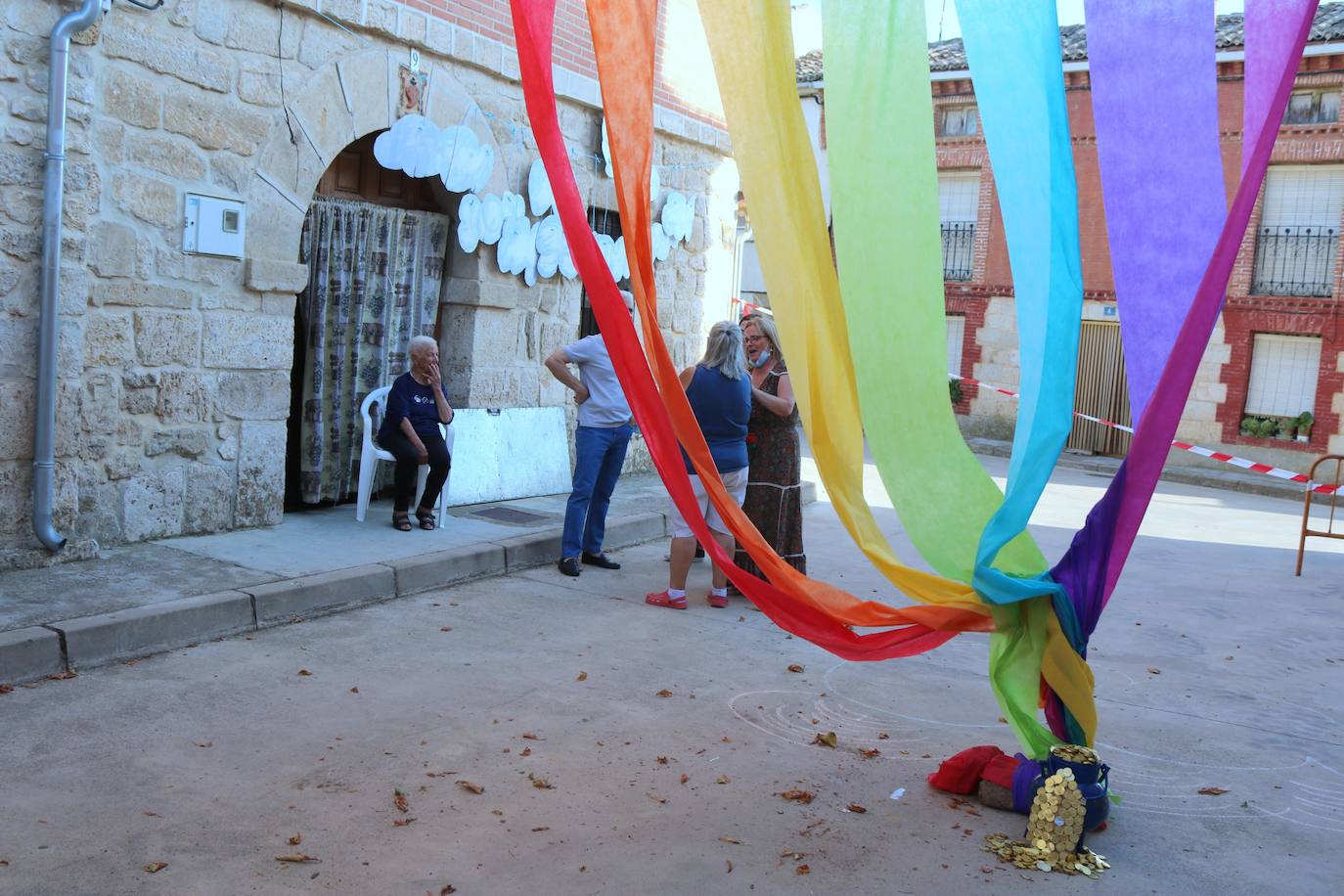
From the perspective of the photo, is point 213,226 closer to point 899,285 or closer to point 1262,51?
point 899,285

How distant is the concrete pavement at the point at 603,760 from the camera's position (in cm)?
333

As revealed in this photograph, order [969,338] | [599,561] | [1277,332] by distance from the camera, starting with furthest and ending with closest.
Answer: [969,338] → [1277,332] → [599,561]

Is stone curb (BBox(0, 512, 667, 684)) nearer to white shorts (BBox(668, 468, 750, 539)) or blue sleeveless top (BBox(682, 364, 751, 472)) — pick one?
white shorts (BBox(668, 468, 750, 539))

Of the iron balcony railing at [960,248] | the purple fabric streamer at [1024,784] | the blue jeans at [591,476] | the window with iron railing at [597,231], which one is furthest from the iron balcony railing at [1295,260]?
the purple fabric streamer at [1024,784]

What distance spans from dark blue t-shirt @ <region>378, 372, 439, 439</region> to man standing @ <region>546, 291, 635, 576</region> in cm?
97

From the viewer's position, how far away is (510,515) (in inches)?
333

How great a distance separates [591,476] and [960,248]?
1826cm

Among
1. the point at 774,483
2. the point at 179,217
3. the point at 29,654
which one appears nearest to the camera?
the point at 29,654

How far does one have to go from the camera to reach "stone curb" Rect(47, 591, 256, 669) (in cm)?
485

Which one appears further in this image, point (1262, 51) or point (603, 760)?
point (603, 760)

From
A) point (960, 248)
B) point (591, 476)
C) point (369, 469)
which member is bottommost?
point (369, 469)

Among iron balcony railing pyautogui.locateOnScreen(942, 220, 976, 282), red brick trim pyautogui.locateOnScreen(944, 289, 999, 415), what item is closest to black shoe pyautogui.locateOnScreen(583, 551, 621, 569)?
red brick trim pyautogui.locateOnScreen(944, 289, 999, 415)

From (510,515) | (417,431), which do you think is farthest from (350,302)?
(510,515)

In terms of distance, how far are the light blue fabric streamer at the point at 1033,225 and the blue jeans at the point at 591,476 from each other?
3955mm
